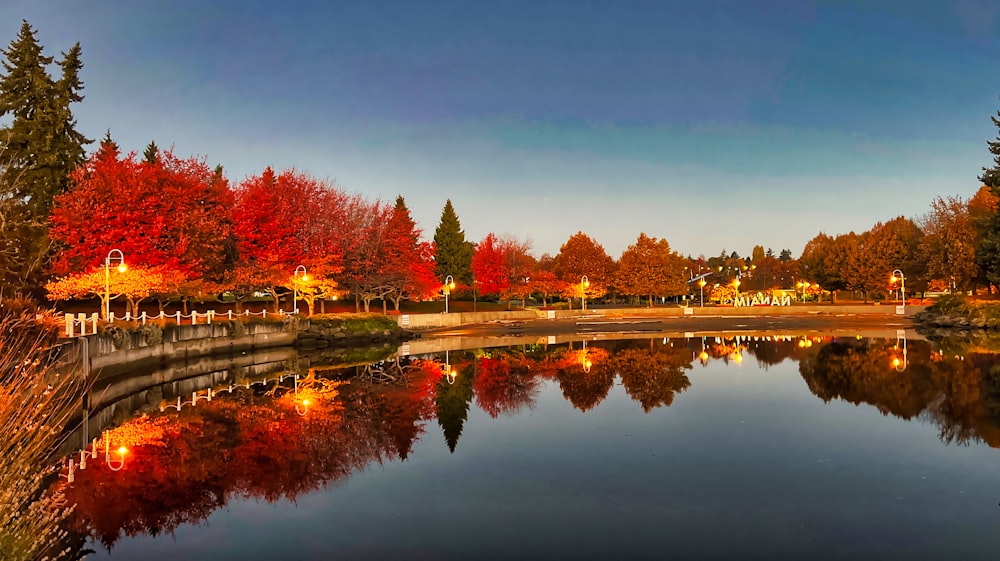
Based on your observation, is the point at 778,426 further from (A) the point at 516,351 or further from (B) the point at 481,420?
(A) the point at 516,351

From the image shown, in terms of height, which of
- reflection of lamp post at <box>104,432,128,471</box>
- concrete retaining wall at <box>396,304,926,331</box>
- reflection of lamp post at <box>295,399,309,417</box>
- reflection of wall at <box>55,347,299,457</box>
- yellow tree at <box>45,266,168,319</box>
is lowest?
reflection of lamp post at <box>104,432,128,471</box>

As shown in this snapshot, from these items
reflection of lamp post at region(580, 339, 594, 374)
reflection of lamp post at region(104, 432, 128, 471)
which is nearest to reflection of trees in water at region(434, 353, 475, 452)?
reflection of lamp post at region(580, 339, 594, 374)

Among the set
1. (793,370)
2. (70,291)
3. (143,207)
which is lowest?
(793,370)

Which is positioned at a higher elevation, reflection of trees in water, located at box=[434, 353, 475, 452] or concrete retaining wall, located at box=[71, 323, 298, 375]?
concrete retaining wall, located at box=[71, 323, 298, 375]

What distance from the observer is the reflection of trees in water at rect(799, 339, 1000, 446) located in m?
16.3

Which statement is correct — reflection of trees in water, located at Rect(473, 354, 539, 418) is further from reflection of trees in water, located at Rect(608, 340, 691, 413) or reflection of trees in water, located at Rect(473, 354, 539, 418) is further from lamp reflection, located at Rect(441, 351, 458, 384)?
reflection of trees in water, located at Rect(608, 340, 691, 413)

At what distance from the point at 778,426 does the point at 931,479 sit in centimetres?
499

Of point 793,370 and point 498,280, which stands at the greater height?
point 498,280

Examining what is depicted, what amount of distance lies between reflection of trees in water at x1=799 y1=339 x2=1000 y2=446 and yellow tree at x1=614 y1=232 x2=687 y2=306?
51591 millimetres

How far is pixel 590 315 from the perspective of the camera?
6794 cm

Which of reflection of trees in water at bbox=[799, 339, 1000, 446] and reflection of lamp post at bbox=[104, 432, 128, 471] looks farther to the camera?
reflection of trees in water at bbox=[799, 339, 1000, 446]

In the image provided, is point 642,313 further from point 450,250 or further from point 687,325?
point 450,250

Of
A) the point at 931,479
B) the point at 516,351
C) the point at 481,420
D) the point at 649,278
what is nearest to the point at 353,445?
the point at 481,420

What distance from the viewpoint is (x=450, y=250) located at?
87.4 metres
